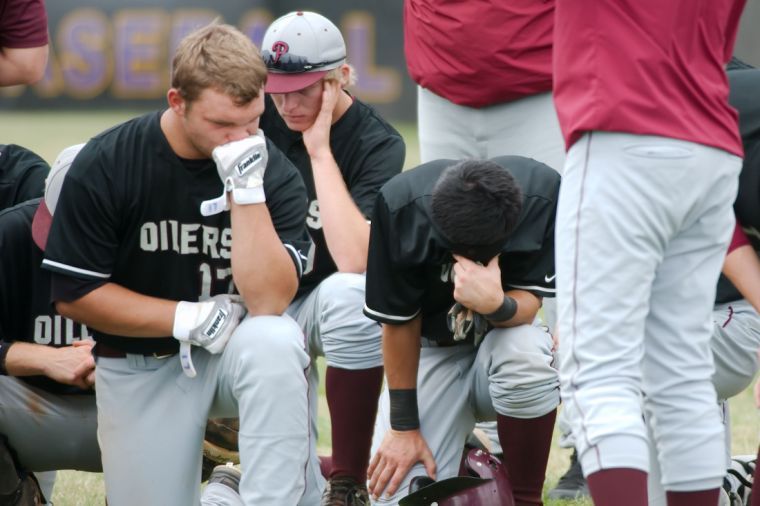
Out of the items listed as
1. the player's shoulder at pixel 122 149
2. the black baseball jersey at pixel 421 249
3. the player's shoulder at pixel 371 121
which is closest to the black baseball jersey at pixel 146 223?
the player's shoulder at pixel 122 149

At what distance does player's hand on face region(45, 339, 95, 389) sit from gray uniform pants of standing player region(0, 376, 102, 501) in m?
0.07

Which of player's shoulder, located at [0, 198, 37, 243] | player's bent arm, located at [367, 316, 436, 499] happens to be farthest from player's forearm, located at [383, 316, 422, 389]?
player's shoulder, located at [0, 198, 37, 243]

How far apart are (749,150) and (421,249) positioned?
2.74ft

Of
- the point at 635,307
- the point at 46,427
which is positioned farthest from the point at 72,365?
the point at 635,307

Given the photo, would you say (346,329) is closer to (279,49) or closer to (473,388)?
(473,388)

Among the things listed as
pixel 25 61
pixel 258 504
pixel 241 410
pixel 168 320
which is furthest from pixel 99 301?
pixel 25 61

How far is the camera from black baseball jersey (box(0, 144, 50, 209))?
3.69m

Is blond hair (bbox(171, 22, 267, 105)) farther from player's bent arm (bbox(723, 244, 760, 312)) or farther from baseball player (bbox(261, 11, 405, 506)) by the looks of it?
player's bent arm (bbox(723, 244, 760, 312))

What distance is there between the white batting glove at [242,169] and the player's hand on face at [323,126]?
Answer: 2.42ft

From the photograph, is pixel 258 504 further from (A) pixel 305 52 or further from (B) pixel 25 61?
(B) pixel 25 61

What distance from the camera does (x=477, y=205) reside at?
9.25ft

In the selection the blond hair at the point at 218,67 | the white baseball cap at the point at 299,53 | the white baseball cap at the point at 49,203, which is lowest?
the white baseball cap at the point at 49,203

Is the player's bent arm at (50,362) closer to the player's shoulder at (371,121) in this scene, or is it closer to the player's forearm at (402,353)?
the player's forearm at (402,353)

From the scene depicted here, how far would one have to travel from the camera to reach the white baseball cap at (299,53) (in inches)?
143
